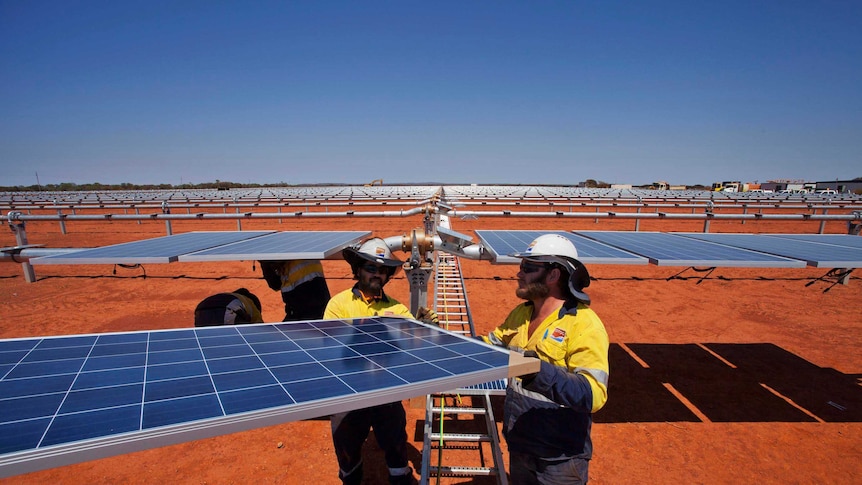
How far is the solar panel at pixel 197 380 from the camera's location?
1.03 metres

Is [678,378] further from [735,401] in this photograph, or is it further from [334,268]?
[334,268]

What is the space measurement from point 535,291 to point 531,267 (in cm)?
17

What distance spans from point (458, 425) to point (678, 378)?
142 inches

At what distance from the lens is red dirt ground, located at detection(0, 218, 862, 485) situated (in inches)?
153

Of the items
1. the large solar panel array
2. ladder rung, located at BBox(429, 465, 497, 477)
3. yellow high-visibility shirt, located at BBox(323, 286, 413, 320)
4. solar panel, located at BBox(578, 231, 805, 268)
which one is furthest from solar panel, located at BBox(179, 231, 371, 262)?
solar panel, located at BBox(578, 231, 805, 268)

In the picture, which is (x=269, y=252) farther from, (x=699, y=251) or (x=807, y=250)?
(x=807, y=250)

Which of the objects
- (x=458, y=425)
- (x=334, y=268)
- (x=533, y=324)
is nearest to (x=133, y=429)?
(x=533, y=324)

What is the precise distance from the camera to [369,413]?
3096mm

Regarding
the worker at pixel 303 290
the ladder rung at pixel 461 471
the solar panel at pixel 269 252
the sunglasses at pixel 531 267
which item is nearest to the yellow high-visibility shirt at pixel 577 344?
the sunglasses at pixel 531 267

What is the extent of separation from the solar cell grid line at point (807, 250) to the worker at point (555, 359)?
2.72 meters

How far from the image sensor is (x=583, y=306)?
8.28 ft

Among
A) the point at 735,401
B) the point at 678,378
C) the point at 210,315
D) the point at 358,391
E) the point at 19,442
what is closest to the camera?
the point at 19,442

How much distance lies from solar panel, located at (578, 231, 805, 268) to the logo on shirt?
1.79 meters

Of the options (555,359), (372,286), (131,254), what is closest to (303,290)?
(372,286)
